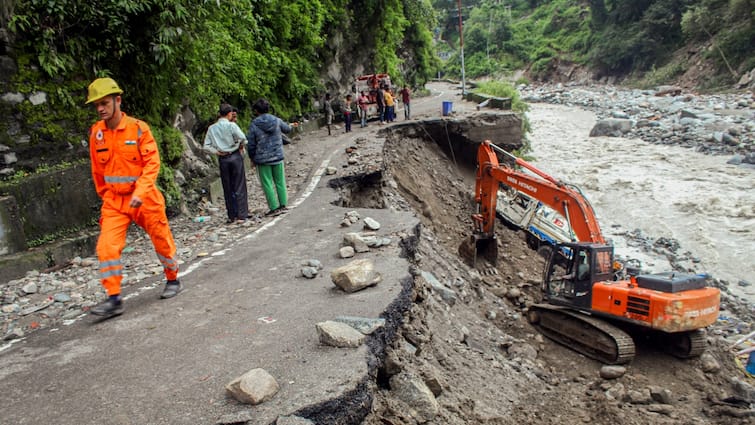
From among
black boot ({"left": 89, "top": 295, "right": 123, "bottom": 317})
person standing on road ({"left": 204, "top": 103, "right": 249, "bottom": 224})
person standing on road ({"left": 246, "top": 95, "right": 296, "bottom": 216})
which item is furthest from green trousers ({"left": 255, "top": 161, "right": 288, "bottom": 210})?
black boot ({"left": 89, "top": 295, "right": 123, "bottom": 317})

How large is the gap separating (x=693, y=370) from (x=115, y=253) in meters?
7.43

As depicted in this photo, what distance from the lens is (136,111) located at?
7.90m

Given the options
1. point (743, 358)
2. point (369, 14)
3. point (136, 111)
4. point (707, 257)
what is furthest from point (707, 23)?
point (136, 111)

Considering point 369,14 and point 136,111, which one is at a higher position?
point 369,14

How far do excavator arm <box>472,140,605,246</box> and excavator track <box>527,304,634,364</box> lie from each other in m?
1.31

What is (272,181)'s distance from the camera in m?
7.97

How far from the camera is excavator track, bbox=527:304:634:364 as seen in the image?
7152 mm

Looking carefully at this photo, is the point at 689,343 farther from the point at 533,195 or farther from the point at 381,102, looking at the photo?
the point at 381,102

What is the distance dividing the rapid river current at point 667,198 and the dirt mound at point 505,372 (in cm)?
551

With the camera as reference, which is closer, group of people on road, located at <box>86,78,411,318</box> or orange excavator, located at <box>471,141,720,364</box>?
group of people on road, located at <box>86,78,411,318</box>

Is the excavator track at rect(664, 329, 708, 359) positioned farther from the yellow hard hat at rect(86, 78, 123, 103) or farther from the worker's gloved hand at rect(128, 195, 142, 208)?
the yellow hard hat at rect(86, 78, 123, 103)

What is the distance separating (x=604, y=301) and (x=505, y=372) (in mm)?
2458

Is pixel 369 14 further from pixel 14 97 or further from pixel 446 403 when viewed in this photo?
pixel 446 403

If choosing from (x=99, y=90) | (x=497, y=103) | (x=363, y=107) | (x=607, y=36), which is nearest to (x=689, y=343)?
(x=99, y=90)
